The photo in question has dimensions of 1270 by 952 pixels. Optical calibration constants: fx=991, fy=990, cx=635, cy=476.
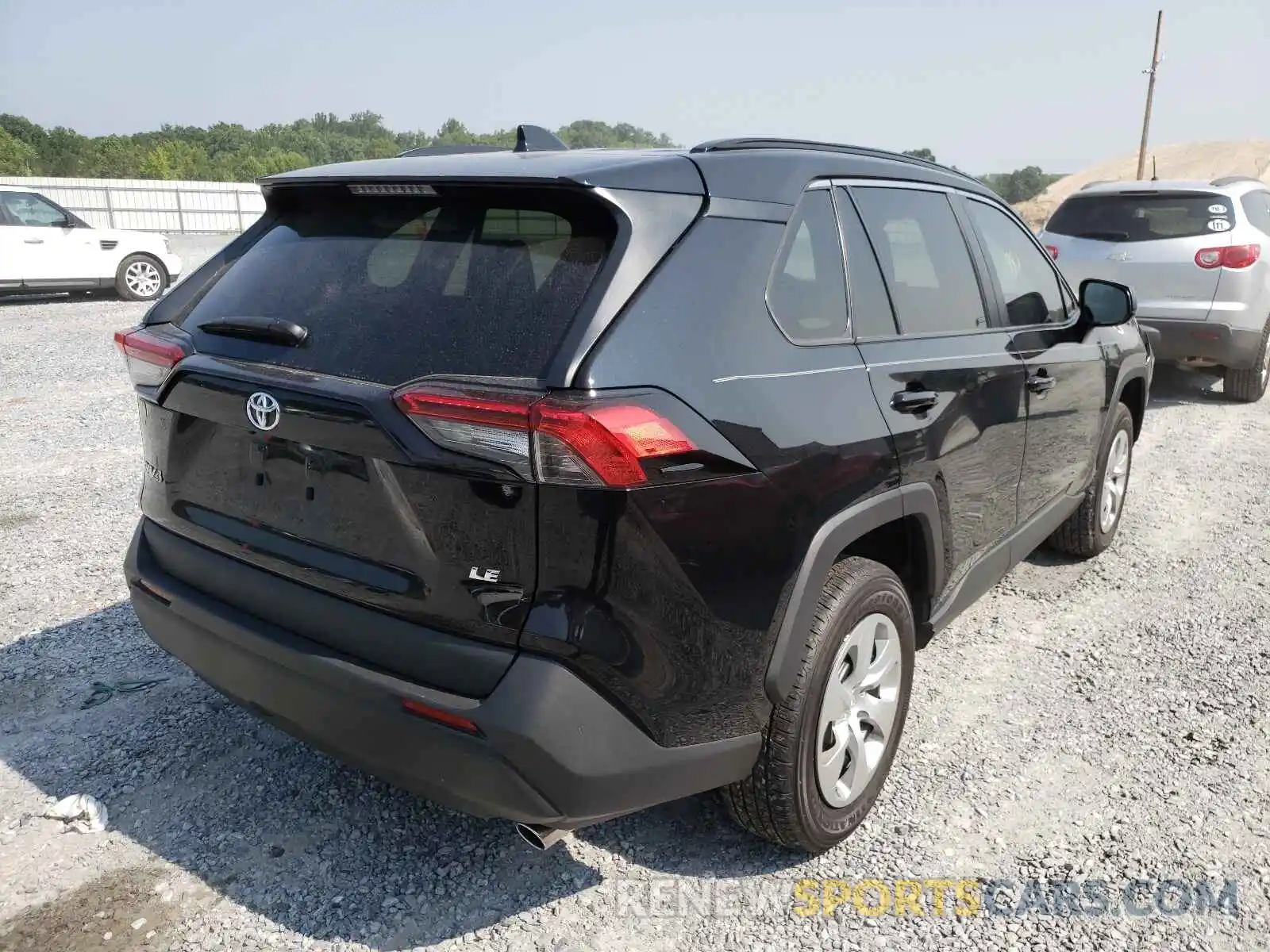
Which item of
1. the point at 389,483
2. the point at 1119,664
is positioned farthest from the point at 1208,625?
the point at 389,483

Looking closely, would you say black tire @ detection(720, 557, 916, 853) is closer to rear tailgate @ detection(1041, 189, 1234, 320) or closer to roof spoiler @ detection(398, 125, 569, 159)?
roof spoiler @ detection(398, 125, 569, 159)

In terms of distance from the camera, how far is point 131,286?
15031 mm

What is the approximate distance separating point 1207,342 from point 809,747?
24.0ft

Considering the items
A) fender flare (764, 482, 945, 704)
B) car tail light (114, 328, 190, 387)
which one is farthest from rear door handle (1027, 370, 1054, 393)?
car tail light (114, 328, 190, 387)

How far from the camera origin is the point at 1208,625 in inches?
166

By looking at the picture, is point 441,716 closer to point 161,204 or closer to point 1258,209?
point 1258,209

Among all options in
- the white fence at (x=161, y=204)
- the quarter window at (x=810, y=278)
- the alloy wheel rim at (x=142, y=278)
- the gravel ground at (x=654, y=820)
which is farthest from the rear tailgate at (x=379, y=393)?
the white fence at (x=161, y=204)

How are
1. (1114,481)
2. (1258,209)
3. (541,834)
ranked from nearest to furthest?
(541,834) → (1114,481) → (1258,209)

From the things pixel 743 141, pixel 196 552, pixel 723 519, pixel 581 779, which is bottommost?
pixel 581 779

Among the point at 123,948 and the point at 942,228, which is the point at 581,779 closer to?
the point at 123,948

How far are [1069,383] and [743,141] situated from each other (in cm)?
200

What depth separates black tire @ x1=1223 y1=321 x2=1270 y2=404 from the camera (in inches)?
334

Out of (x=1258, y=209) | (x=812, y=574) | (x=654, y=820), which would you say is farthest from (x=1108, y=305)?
(x=1258, y=209)

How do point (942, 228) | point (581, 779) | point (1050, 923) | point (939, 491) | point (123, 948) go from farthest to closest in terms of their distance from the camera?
1. point (942, 228)
2. point (939, 491)
3. point (1050, 923)
4. point (123, 948)
5. point (581, 779)
